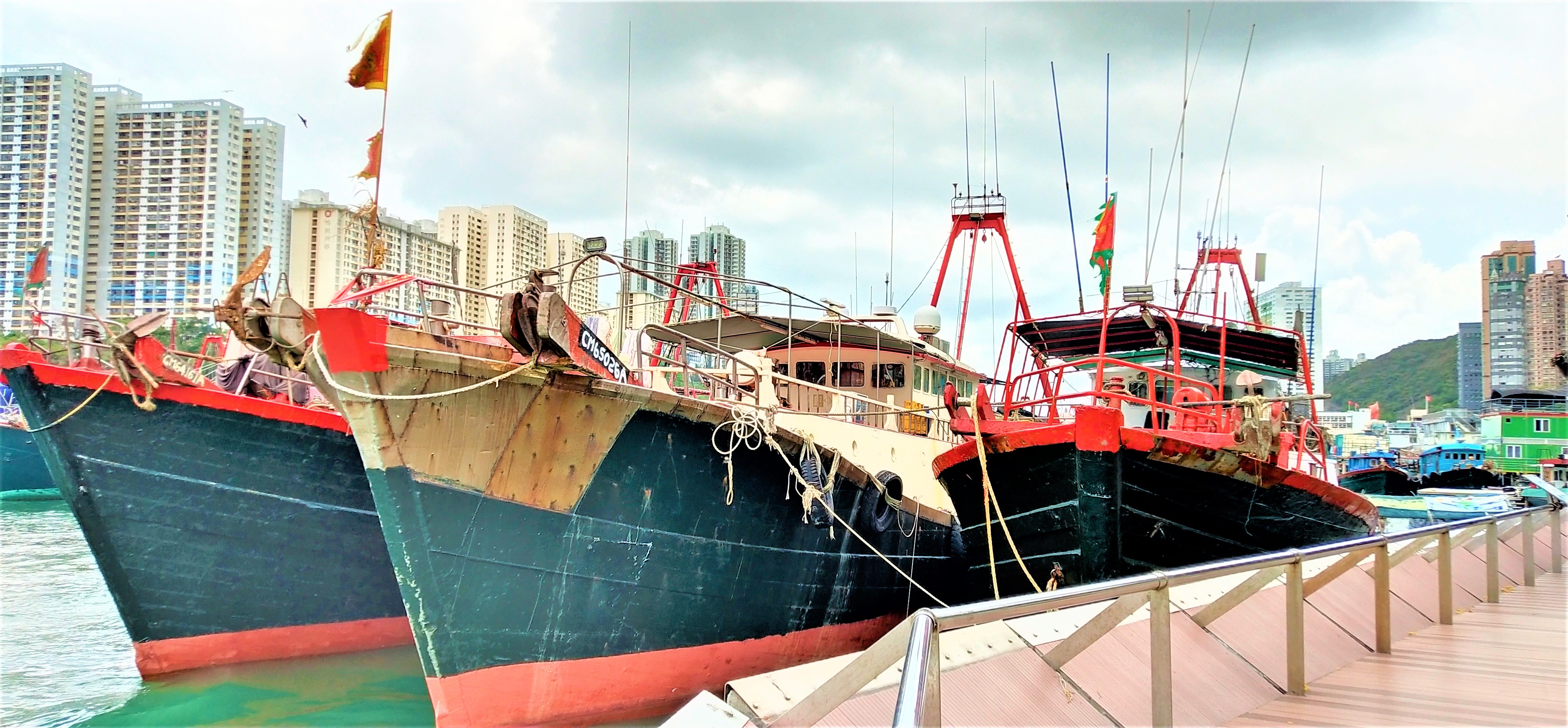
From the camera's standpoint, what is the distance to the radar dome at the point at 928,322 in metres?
12.6

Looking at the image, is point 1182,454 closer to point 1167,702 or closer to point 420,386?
point 1167,702

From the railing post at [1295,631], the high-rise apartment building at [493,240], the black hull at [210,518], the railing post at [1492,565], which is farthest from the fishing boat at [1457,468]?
the black hull at [210,518]

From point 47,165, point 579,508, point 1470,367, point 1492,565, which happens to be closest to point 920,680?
point 579,508

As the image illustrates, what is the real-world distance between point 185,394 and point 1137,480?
878cm

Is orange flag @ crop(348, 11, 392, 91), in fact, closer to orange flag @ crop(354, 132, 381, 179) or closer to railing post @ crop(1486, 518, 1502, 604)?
orange flag @ crop(354, 132, 381, 179)

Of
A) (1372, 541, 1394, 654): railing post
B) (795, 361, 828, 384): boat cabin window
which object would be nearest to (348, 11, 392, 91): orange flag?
(795, 361, 828, 384): boat cabin window

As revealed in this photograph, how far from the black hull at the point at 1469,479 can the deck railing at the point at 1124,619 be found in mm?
37727

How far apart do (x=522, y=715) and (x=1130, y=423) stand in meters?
7.42

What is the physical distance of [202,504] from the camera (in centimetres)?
923

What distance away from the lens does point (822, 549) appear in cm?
972

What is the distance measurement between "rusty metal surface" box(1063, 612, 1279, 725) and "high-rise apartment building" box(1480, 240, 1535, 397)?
3700 inches

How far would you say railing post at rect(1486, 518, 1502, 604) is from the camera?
24.2 feet

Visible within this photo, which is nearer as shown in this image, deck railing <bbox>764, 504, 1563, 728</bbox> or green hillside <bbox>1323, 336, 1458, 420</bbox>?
deck railing <bbox>764, 504, 1563, 728</bbox>

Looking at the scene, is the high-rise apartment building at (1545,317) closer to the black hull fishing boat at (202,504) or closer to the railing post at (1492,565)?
the railing post at (1492,565)
